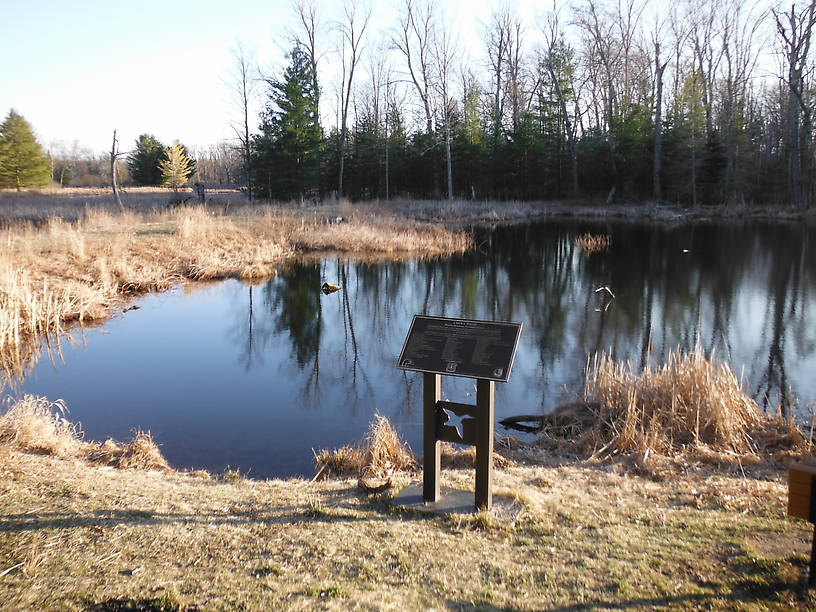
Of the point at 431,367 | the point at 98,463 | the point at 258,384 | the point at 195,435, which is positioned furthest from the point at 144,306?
the point at 431,367

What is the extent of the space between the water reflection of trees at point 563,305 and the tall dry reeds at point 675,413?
52 centimetres

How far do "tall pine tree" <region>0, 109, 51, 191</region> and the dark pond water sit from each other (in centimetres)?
3176

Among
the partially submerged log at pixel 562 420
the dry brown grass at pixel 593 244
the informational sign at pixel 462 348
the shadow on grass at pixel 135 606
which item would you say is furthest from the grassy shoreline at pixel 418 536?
the dry brown grass at pixel 593 244

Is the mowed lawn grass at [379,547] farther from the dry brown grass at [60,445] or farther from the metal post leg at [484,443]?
the dry brown grass at [60,445]

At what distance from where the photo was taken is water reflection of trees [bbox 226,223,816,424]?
395 inches

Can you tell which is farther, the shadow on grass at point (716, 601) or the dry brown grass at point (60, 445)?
the dry brown grass at point (60, 445)

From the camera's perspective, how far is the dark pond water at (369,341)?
7492 millimetres

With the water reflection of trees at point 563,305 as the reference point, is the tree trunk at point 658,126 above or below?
above

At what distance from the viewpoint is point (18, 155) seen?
135 feet

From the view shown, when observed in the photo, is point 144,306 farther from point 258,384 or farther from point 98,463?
point 98,463

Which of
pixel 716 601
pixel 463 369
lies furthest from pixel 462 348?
pixel 716 601

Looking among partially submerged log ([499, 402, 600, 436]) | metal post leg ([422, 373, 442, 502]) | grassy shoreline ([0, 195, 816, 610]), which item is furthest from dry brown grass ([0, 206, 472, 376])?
metal post leg ([422, 373, 442, 502])

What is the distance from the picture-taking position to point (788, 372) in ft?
30.1

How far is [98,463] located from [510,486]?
3.57 metres
